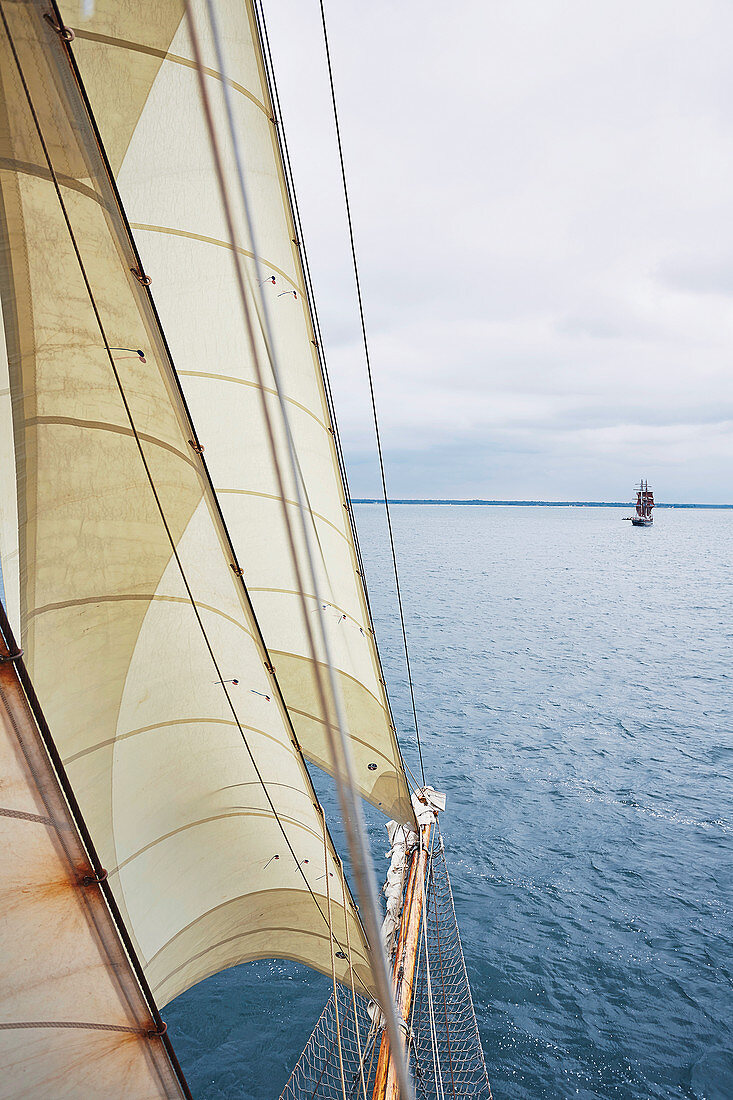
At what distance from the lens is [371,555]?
71188 millimetres

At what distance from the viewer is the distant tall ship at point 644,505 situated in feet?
377

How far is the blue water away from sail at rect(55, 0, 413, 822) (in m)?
3.13

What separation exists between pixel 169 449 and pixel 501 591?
44807 mm

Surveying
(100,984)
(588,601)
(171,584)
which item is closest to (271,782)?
(171,584)

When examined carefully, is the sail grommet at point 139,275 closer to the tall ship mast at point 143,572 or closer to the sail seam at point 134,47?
the tall ship mast at point 143,572

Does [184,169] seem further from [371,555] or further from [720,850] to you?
[371,555]

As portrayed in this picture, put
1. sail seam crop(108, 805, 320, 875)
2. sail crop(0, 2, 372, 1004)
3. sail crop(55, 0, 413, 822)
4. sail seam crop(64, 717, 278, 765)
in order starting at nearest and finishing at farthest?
sail crop(0, 2, 372, 1004) < sail seam crop(64, 717, 278, 765) < sail seam crop(108, 805, 320, 875) < sail crop(55, 0, 413, 822)

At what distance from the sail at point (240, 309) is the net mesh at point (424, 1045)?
206 centimetres

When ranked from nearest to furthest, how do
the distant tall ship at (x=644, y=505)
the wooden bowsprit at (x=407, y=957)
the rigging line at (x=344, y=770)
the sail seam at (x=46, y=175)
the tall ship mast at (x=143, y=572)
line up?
the rigging line at (x=344, y=770) → the tall ship mast at (x=143, y=572) → the sail seam at (x=46, y=175) → the wooden bowsprit at (x=407, y=957) → the distant tall ship at (x=644, y=505)

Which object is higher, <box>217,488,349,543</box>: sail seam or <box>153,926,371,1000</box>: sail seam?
<box>217,488,349,543</box>: sail seam

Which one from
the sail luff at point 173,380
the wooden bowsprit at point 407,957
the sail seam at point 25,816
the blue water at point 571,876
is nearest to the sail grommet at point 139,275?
the sail luff at point 173,380

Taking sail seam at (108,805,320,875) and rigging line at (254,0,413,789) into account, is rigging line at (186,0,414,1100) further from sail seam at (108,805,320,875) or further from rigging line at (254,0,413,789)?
rigging line at (254,0,413,789)

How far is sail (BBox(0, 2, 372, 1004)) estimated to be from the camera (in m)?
2.71

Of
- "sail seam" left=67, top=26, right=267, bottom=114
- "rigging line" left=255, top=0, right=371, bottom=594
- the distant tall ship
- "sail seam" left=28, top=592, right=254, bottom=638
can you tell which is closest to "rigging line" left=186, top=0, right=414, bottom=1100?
"sail seam" left=28, top=592, right=254, bottom=638
